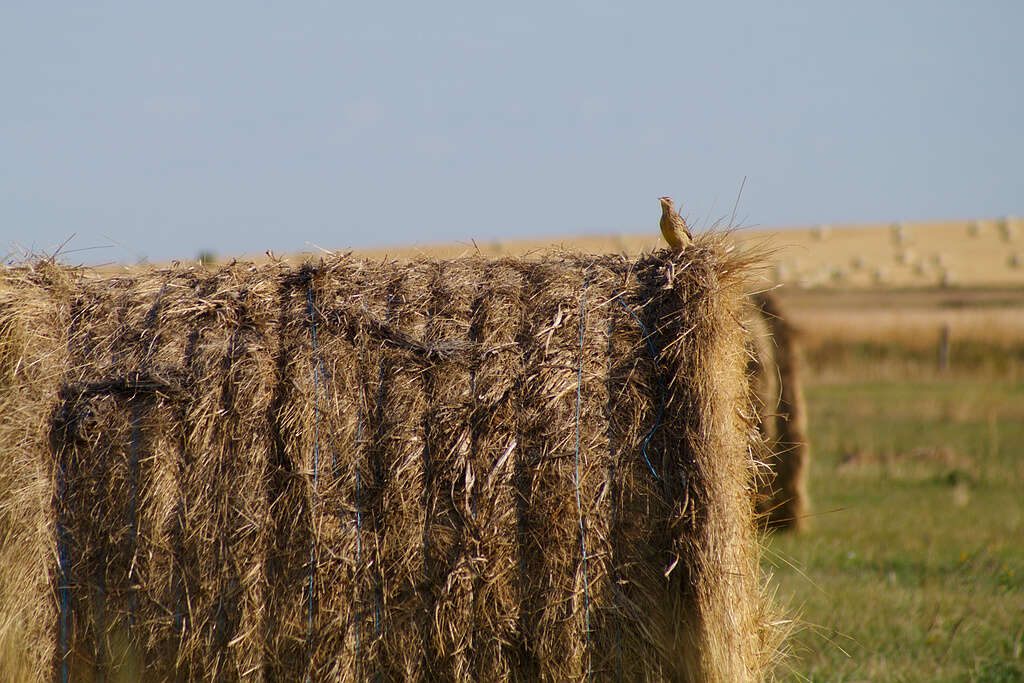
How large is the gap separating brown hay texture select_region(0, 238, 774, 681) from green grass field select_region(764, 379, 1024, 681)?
1021 mm

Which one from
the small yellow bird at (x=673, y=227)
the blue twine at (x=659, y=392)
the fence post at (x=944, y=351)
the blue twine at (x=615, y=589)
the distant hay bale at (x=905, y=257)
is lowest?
the fence post at (x=944, y=351)

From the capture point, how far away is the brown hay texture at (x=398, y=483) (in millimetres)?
4953

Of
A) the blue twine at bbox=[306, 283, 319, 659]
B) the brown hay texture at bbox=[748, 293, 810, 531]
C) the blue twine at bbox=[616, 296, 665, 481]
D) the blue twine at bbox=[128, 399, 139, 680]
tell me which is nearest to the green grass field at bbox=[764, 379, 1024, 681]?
the brown hay texture at bbox=[748, 293, 810, 531]

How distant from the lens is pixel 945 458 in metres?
14.5

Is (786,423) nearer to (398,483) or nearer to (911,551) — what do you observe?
(911,551)

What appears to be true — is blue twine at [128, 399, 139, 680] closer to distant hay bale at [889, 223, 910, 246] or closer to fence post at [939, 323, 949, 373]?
fence post at [939, 323, 949, 373]

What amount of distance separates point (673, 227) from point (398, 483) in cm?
211

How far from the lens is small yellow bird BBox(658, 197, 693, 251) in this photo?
5.55m

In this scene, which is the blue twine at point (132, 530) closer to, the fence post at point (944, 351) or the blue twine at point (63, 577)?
the blue twine at point (63, 577)

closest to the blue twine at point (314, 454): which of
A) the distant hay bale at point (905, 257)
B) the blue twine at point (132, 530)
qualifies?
the blue twine at point (132, 530)

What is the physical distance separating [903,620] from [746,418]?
3248 millimetres

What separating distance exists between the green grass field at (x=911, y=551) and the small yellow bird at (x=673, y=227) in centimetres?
193

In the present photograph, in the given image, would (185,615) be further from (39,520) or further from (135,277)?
(135,277)

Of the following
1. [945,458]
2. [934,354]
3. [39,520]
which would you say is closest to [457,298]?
[39,520]
